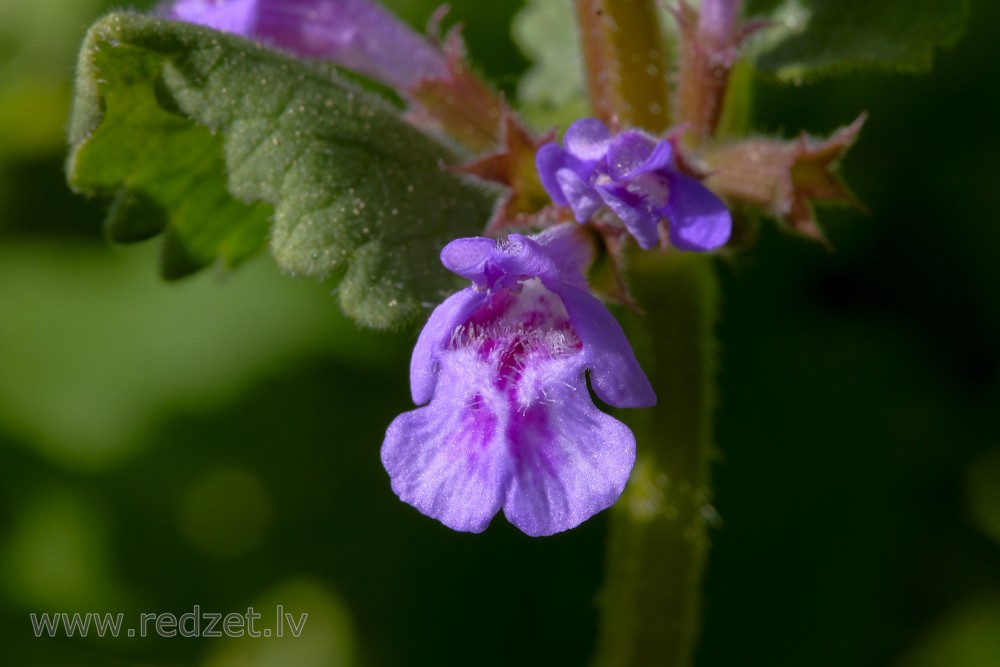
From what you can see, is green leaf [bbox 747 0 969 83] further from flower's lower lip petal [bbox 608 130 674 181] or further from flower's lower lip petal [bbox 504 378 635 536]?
flower's lower lip petal [bbox 504 378 635 536]

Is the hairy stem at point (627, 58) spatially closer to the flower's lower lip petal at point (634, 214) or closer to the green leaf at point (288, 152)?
the green leaf at point (288, 152)

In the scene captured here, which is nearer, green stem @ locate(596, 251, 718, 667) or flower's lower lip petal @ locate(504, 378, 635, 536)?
flower's lower lip petal @ locate(504, 378, 635, 536)

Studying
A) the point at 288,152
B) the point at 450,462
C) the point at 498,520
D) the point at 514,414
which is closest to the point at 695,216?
the point at 514,414

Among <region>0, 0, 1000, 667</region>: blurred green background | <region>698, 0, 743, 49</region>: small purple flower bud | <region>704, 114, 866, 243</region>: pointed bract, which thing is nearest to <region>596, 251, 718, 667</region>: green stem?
<region>704, 114, 866, 243</region>: pointed bract

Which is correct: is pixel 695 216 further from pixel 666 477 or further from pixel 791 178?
pixel 666 477

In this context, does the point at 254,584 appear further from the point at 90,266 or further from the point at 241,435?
the point at 90,266

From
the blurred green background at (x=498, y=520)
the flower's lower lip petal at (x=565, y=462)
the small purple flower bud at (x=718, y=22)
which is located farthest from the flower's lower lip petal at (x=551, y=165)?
the blurred green background at (x=498, y=520)

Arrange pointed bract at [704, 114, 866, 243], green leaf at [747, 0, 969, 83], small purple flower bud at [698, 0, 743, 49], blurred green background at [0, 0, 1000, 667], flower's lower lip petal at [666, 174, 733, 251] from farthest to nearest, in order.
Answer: blurred green background at [0, 0, 1000, 667], small purple flower bud at [698, 0, 743, 49], green leaf at [747, 0, 969, 83], pointed bract at [704, 114, 866, 243], flower's lower lip petal at [666, 174, 733, 251]
